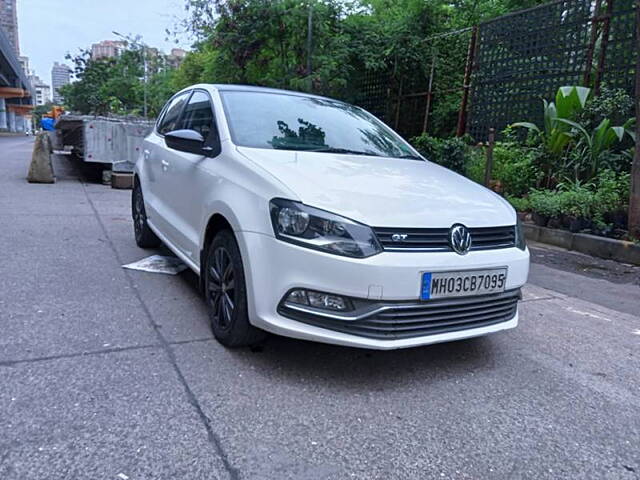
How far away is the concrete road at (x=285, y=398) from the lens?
2.05 metres

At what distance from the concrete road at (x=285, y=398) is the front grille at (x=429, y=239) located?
0.76 metres

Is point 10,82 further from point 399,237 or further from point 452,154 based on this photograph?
point 399,237

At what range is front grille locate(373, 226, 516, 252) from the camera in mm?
2510

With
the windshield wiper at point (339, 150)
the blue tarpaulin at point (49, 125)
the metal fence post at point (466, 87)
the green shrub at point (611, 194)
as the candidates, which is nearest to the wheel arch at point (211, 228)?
the windshield wiper at point (339, 150)

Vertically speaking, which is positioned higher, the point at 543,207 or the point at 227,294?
the point at 543,207

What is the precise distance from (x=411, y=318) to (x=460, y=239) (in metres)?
0.50

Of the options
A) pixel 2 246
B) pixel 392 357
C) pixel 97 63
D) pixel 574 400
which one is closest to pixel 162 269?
pixel 2 246

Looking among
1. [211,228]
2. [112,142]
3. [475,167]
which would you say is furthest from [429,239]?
[112,142]

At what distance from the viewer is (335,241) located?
8.12 feet

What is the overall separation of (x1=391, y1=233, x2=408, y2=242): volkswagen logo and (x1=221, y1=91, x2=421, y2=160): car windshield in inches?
46.2

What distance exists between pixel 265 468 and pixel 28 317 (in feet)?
7.25

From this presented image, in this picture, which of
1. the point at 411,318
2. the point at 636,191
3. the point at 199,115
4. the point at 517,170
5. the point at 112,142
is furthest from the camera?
the point at 112,142

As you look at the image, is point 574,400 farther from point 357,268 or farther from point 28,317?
point 28,317

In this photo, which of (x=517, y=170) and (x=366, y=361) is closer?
(x=366, y=361)
